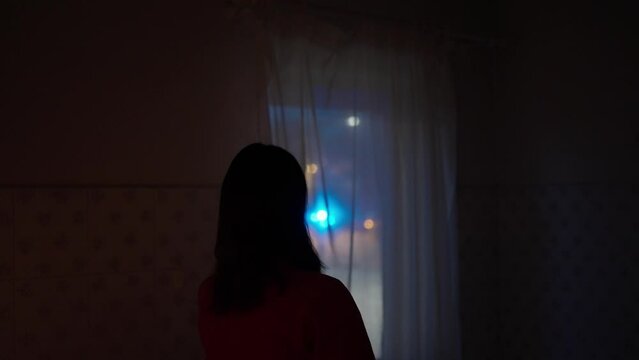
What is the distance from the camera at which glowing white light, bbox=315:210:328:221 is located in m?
1.69

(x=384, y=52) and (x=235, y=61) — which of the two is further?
(x=384, y=52)

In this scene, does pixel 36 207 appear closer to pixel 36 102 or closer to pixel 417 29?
pixel 36 102

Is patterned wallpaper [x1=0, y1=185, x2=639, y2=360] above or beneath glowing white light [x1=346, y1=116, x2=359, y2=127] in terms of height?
beneath

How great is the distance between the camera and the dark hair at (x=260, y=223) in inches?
35.1

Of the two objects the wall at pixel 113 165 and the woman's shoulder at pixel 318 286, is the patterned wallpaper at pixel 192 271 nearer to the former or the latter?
the wall at pixel 113 165

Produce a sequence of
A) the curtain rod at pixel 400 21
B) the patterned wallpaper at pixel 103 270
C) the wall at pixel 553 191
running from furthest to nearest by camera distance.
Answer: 1. the wall at pixel 553 191
2. the curtain rod at pixel 400 21
3. the patterned wallpaper at pixel 103 270

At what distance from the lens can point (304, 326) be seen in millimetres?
831

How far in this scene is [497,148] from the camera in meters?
2.32

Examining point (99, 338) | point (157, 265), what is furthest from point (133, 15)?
point (99, 338)

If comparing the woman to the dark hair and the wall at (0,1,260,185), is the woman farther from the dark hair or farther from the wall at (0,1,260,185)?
the wall at (0,1,260,185)

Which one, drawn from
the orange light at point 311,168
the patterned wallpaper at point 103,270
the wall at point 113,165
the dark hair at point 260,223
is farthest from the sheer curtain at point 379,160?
the dark hair at point 260,223

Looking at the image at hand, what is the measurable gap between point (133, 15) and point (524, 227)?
66.5 inches

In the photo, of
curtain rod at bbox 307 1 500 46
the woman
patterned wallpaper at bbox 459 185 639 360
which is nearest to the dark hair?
the woman

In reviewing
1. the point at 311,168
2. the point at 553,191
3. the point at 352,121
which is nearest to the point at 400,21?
the point at 352,121
